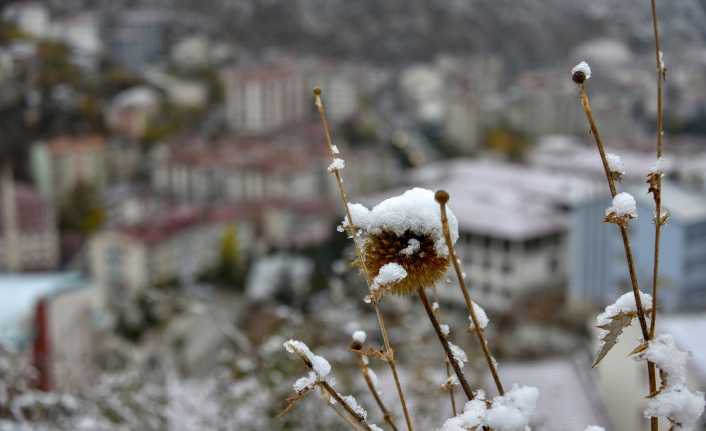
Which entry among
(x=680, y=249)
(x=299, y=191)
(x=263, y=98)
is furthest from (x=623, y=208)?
(x=263, y=98)

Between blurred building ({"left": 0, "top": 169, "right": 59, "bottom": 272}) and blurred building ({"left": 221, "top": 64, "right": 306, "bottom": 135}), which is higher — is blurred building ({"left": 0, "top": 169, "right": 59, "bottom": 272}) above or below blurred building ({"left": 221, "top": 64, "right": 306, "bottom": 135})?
below

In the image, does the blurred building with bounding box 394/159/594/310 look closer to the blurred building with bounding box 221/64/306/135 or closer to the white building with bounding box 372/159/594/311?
the white building with bounding box 372/159/594/311

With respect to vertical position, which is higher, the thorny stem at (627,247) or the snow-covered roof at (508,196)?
the thorny stem at (627,247)

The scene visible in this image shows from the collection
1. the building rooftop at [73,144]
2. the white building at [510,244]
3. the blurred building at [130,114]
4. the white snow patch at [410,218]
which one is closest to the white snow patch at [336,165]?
the white snow patch at [410,218]

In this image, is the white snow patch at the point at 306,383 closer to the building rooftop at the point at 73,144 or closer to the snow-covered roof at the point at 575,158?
the snow-covered roof at the point at 575,158

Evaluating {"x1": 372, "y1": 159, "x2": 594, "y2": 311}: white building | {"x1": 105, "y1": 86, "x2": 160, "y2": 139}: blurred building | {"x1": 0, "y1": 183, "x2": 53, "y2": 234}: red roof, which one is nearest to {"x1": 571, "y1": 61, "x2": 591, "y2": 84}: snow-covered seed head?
{"x1": 372, "y1": 159, "x2": 594, "y2": 311}: white building

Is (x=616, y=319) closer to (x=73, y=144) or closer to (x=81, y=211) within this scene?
(x=81, y=211)
